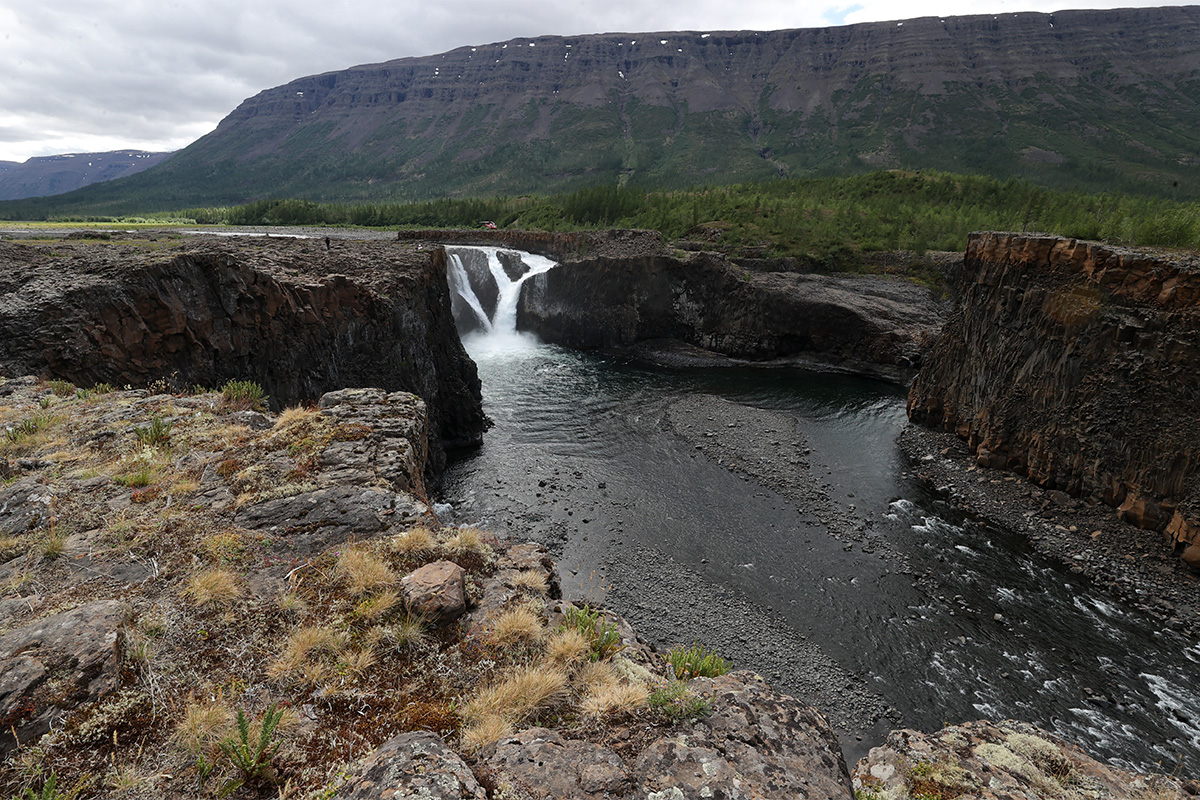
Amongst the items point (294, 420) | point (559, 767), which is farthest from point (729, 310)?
point (559, 767)

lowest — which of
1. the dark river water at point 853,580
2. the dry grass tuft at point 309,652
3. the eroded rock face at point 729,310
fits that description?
the dark river water at point 853,580

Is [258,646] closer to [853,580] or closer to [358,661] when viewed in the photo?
[358,661]

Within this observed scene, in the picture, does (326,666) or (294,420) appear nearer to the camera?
(326,666)

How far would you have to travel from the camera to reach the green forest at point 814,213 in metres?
55.3

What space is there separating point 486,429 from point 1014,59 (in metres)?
247

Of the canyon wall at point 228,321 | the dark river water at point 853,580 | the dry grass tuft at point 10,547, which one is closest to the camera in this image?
the dry grass tuft at point 10,547

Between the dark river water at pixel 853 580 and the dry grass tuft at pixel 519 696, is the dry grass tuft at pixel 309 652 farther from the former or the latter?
the dark river water at pixel 853 580

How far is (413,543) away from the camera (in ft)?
24.4

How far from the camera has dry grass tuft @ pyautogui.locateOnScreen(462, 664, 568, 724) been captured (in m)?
5.00

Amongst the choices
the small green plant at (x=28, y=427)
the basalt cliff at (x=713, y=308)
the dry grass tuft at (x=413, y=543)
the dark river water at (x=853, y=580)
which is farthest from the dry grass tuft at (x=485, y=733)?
the basalt cliff at (x=713, y=308)

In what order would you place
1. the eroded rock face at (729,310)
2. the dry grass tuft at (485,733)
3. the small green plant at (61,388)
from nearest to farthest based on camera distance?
the dry grass tuft at (485,733), the small green plant at (61,388), the eroded rock face at (729,310)

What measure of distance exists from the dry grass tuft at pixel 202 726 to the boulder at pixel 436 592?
1986mm

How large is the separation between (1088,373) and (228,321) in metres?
32.6

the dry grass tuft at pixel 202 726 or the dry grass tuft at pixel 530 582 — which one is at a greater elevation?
the dry grass tuft at pixel 202 726
